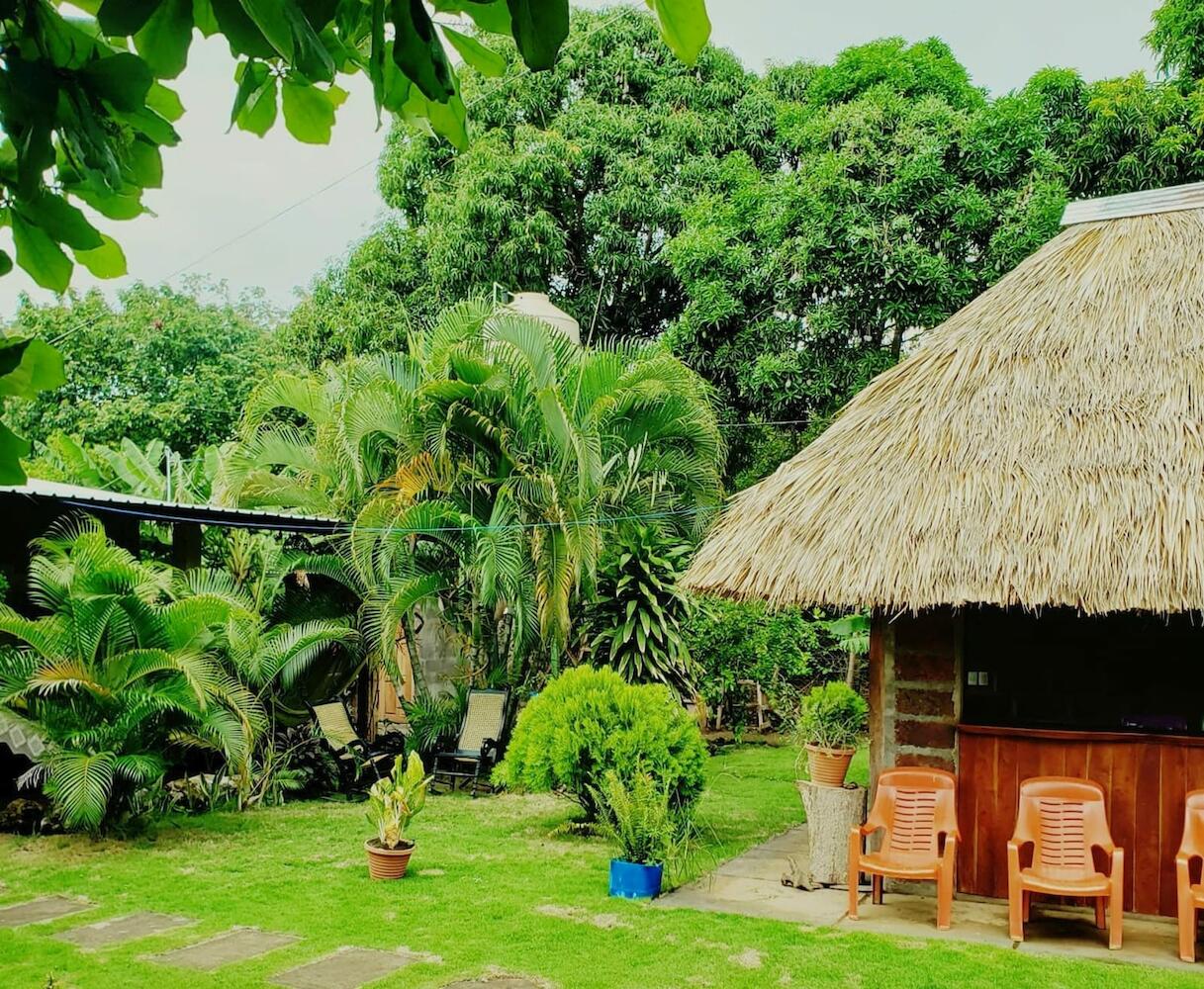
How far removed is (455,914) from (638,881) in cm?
112

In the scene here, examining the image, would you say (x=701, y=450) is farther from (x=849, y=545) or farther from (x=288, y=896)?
(x=288, y=896)

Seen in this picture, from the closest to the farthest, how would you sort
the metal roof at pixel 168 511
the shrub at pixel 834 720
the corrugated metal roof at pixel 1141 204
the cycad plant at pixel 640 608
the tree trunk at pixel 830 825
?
the tree trunk at pixel 830 825 → the shrub at pixel 834 720 → the corrugated metal roof at pixel 1141 204 → the metal roof at pixel 168 511 → the cycad plant at pixel 640 608

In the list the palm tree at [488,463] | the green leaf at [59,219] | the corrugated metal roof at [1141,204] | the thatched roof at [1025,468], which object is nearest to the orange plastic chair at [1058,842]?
the thatched roof at [1025,468]

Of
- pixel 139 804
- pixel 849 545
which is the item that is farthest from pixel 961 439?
pixel 139 804

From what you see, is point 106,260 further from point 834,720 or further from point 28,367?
point 834,720

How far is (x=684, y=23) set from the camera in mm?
1322

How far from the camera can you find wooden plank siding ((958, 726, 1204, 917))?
6.71 meters

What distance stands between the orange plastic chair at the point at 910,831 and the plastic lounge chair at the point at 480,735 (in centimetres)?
466

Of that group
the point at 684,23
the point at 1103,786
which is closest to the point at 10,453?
the point at 684,23

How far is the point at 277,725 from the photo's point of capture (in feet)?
36.5

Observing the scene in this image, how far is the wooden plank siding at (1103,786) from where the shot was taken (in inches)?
264

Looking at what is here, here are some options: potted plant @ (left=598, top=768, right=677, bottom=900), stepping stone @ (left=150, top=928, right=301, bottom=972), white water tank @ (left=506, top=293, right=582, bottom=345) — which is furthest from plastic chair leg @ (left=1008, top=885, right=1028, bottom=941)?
white water tank @ (left=506, top=293, right=582, bottom=345)

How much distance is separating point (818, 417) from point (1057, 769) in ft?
25.4

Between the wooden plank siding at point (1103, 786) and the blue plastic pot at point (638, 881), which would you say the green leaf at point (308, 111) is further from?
the wooden plank siding at point (1103, 786)
